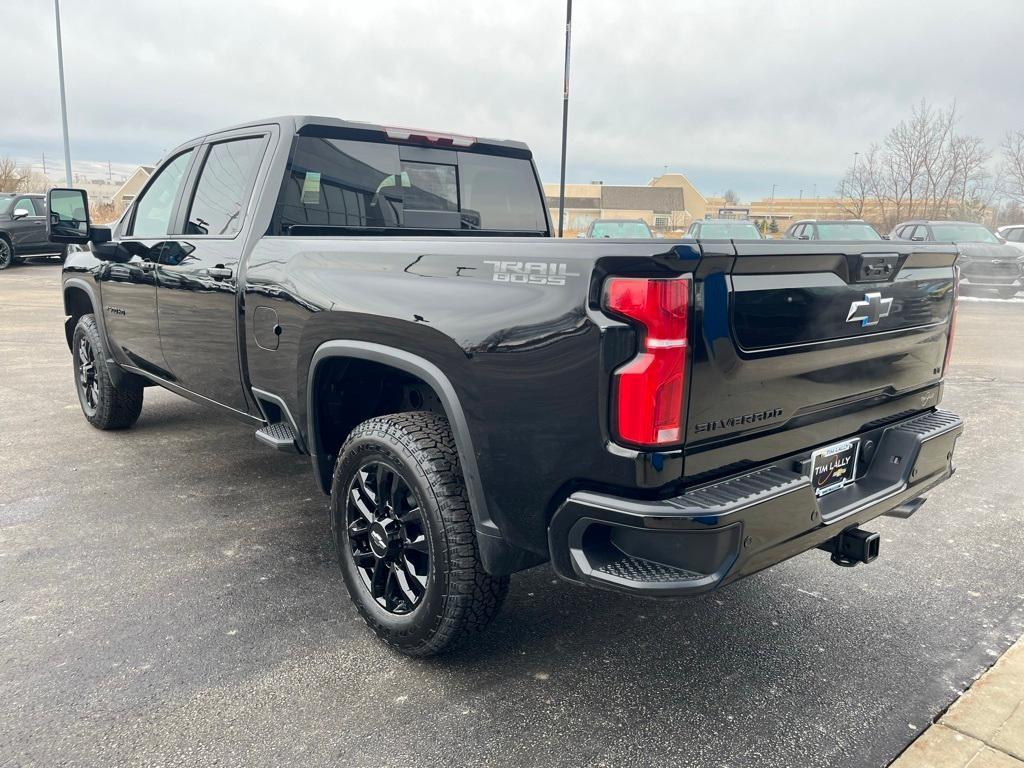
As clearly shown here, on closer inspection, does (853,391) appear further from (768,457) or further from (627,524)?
(627,524)

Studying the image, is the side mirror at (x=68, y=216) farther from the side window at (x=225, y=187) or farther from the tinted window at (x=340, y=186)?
the tinted window at (x=340, y=186)

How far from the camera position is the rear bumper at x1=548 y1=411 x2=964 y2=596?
2061 mm

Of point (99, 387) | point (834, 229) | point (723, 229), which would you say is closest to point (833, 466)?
point (99, 387)

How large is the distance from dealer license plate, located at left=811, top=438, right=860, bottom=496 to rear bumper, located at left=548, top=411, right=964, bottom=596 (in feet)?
0.24

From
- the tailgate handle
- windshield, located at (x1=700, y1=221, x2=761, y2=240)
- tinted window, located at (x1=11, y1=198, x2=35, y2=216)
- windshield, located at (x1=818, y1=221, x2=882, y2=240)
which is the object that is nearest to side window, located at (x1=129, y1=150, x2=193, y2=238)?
the tailgate handle

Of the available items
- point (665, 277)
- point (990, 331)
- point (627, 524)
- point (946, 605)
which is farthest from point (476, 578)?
point (990, 331)

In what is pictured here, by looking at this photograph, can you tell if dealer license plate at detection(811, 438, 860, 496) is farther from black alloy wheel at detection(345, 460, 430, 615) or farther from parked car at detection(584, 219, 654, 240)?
parked car at detection(584, 219, 654, 240)

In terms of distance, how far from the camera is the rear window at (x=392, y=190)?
361cm

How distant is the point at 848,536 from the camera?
2.61 m

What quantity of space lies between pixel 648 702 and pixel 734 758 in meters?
0.35

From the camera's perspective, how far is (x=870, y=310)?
255 centimetres

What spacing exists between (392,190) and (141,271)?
1.62 metres

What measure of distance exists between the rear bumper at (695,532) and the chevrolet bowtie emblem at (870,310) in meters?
0.46

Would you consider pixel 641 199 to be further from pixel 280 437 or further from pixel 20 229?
pixel 280 437
